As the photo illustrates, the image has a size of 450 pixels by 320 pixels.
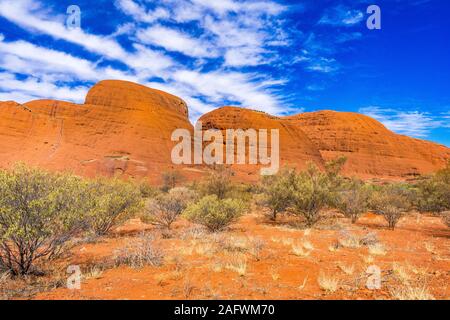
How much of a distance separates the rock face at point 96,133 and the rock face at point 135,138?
145 mm

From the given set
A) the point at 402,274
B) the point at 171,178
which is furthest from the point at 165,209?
the point at 171,178

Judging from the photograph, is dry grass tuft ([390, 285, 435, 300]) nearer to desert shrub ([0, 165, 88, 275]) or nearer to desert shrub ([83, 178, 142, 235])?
desert shrub ([0, 165, 88, 275])

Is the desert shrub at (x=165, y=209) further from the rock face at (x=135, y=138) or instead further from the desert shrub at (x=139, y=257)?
the rock face at (x=135, y=138)

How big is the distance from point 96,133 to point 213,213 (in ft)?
160

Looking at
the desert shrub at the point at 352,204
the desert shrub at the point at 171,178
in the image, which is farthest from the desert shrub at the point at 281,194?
the desert shrub at the point at 171,178

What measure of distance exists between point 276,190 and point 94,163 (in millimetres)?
38867

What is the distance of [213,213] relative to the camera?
12070 millimetres

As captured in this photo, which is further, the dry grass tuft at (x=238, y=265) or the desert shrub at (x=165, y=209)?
the desert shrub at (x=165, y=209)

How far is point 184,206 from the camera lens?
1418cm

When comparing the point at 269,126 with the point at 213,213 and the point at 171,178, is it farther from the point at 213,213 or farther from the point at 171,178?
the point at 213,213

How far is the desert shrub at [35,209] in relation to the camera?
5.74 meters
